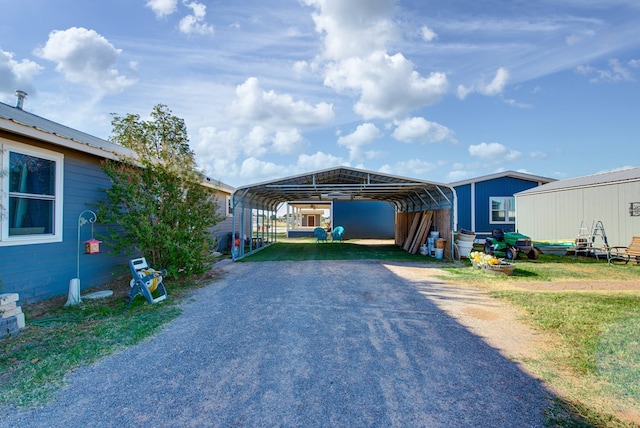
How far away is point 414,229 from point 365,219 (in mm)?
7779

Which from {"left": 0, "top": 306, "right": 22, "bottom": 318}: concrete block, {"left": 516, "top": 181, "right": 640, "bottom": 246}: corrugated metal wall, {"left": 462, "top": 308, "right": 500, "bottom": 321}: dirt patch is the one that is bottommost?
{"left": 462, "top": 308, "right": 500, "bottom": 321}: dirt patch

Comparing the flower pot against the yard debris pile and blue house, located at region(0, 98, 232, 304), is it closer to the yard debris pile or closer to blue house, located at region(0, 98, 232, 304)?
the yard debris pile

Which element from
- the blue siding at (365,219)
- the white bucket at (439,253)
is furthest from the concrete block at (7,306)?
the blue siding at (365,219)

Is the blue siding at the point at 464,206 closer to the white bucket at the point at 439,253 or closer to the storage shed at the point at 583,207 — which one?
the storage shed at the point at 583,207

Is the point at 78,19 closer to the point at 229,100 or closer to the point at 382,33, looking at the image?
the point at 229,100

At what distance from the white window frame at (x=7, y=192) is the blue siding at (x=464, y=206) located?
14892 millimetres

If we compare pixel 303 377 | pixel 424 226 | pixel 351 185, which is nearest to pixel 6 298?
pixel 303 377

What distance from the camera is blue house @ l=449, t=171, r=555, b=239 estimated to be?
15398mm

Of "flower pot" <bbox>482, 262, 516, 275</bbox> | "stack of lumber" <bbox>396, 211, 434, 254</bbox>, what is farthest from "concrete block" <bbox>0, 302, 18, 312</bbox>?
"stack of lumber" <bbox>396, 211, 434, 254</bbox>

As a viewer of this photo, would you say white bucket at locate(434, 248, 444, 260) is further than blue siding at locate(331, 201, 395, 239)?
No

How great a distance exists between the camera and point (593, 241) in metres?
11.1

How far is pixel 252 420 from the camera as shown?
86.7 inches

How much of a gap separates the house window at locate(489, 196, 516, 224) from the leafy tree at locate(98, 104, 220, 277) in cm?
1375

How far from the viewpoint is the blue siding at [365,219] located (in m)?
22.2
